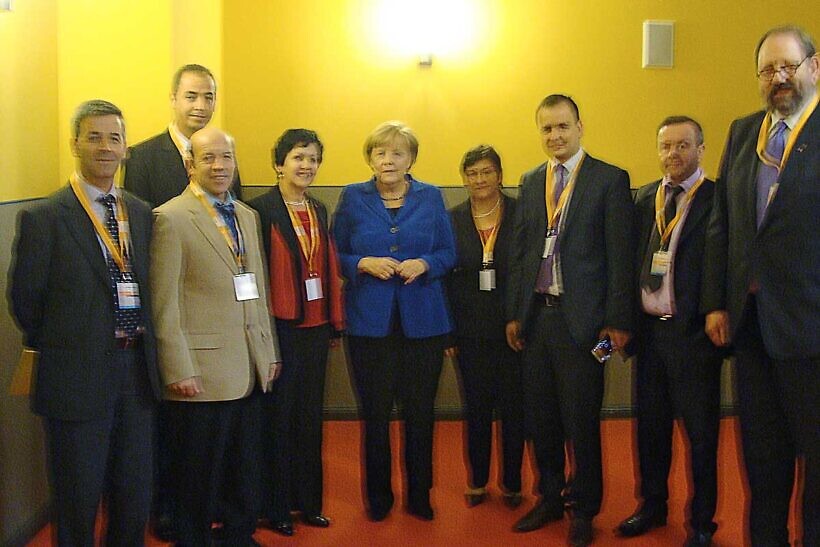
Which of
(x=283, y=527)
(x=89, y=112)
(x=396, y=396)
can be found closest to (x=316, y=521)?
(x=283, y=527)

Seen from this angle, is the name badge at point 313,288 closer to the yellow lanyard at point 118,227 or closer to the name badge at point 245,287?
the name badge at point 245,287

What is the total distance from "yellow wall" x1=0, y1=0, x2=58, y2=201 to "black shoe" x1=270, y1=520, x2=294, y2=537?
1.67 meters

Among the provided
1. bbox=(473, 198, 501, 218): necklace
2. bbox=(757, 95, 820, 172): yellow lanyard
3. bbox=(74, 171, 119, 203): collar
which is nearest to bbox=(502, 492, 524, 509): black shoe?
bbox=(473, 198, 501, 218): necklace

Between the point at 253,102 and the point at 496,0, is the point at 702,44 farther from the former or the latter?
the point at 253,102

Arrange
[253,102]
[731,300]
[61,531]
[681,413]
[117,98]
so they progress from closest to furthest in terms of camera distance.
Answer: [61,531], [731,300], [681,413], [117,98], [253,102]

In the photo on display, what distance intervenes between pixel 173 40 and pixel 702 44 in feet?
10.8

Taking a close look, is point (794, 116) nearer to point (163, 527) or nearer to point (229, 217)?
point (229, 217)

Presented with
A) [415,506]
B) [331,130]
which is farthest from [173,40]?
[415,506]

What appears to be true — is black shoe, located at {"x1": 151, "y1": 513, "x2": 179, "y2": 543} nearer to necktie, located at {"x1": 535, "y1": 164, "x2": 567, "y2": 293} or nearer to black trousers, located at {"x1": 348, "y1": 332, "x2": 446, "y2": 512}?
black trousers, located at {"x1": 348, "y1": 332, "x2": 446, "y2": 512}

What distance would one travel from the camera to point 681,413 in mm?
3479

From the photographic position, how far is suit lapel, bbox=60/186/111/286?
2631 millimetres

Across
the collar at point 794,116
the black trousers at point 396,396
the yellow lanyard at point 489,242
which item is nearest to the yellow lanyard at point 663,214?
the collar at point 794,116

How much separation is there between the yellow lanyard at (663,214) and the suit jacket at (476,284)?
0.67 metres

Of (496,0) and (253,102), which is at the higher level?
(496,0)
